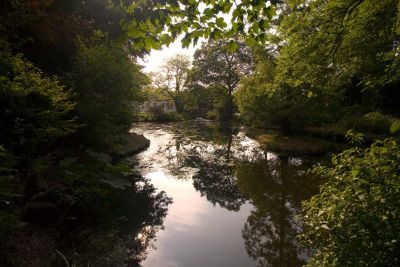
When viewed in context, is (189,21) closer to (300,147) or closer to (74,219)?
(74,219)

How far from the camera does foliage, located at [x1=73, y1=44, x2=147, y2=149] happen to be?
9562 millimetres

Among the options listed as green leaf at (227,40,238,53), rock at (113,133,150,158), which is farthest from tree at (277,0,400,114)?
rock at (113,133,150,158)

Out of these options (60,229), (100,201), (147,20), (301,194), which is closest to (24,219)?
(60,229)

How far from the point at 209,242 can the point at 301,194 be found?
4378mm

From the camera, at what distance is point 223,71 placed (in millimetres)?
48500

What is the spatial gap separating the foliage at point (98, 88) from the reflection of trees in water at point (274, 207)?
5.70m

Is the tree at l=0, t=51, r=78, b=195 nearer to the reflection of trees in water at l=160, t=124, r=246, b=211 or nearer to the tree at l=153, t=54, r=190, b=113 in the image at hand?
the reflection of trees in water at l=160, t=124, r=246, b=211

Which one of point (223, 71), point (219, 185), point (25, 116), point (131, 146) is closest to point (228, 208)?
point (219, 185)

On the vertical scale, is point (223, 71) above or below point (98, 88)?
above

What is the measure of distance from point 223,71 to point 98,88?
39873 mm

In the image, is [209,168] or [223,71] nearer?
[209,168]

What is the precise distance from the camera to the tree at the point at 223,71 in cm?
4744

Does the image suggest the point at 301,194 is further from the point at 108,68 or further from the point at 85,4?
the point at 85,4

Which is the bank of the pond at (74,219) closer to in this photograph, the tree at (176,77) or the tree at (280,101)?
the tree at (280,101)
